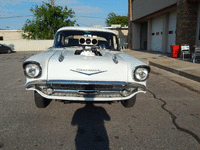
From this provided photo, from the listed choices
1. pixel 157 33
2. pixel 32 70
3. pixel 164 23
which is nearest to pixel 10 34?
pixel 157 33

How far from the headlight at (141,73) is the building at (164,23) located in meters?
10.3

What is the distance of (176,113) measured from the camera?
366cm

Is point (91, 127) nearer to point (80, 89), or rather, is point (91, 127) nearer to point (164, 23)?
point (80, 89)

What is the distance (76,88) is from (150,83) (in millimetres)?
3802

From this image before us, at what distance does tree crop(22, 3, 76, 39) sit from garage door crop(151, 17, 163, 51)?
19.3m

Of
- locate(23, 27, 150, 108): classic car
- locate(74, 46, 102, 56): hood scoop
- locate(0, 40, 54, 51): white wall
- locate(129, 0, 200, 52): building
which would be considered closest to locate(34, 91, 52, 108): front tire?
locate(23, 27, 150, 108): classic car

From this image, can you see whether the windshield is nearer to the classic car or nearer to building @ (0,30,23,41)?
the classic car

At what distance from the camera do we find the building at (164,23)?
39.9 ft

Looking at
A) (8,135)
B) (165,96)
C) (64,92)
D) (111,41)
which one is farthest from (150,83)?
(8,135)

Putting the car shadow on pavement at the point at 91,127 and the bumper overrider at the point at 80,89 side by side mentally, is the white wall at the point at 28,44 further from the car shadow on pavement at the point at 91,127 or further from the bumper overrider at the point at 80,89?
the bumper overrider at the point at 80,89

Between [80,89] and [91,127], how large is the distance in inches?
24.1

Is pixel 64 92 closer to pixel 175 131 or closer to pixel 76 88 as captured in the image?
pixel 76 88

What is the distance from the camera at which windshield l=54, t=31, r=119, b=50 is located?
4902 mm

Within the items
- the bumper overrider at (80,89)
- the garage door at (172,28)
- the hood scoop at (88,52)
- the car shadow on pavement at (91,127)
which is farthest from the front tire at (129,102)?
the garage door at (172,28)
